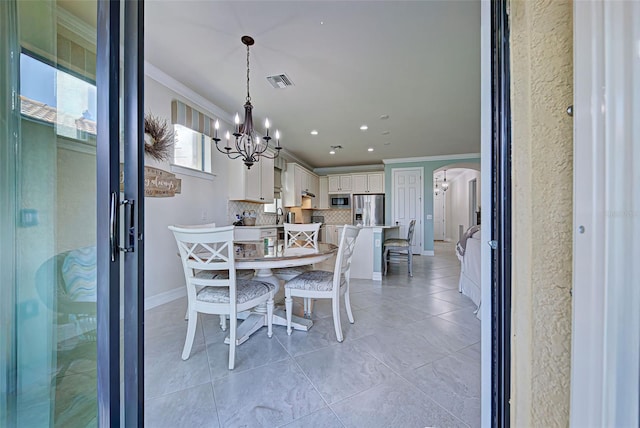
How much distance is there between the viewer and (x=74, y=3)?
83 cm

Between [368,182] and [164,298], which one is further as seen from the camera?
[368,182]

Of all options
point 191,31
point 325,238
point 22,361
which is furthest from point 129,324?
point 325,238

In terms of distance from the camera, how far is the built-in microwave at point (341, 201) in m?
7.20

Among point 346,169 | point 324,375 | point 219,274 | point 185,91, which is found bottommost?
point 324,375

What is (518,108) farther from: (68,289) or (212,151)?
(212,151)

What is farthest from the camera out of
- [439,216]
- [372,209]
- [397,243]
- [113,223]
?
[439,216]

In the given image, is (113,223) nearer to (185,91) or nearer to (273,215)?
(185,91)

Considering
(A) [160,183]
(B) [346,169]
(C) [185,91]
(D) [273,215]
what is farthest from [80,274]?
(B) [346,169]

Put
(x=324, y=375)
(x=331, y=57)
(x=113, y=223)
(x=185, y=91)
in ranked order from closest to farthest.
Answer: (x=113, y=223) < (x=324, y=375) < (x=331, y=57) < (x=185, y=91)

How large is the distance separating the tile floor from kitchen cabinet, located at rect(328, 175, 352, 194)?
5.00m

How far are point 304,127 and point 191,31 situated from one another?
2.38 meters

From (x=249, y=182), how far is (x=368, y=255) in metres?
2.16

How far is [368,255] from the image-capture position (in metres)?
3.91

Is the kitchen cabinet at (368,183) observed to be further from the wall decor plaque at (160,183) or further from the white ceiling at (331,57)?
the wall decor plaque at (160,183)
